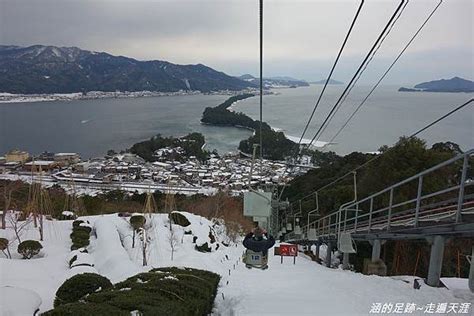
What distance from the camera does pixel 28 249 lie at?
964cm

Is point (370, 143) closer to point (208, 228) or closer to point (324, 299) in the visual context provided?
point (208, 228)

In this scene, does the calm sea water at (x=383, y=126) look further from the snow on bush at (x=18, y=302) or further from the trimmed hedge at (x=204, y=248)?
the snow on bush at (x=18, y=302)

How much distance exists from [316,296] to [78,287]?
3.47m

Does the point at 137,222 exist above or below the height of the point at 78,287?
below

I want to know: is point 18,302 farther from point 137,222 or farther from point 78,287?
point 137,222

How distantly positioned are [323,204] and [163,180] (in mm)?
25074

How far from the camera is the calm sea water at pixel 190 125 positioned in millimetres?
54688

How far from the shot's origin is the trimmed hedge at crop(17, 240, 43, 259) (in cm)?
955

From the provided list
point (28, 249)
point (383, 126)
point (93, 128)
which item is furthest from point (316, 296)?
point (93, 128)

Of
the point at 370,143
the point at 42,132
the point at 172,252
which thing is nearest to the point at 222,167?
the point at 370,143

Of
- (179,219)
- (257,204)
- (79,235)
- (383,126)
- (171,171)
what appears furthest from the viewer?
(383,126)

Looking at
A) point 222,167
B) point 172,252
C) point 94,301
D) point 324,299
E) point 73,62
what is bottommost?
point 222,167

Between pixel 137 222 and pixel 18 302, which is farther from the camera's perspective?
pixel 137 222

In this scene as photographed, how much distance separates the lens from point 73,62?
200 m
